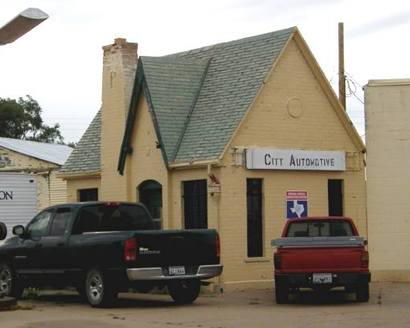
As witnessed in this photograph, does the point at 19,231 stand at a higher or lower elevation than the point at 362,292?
higher

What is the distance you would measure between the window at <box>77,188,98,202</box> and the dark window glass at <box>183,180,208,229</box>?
14.6 feet

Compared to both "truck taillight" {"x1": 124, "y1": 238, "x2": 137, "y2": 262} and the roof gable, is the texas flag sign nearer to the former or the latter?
"truck taillight" {"x1": 124, "y1": 238, "x2": 137, "y2": 262}

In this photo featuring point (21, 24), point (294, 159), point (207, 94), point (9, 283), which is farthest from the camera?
point (207, 94)

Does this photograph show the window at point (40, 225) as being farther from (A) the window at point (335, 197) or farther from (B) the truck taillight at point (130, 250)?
(A) the window at point (335, 197)

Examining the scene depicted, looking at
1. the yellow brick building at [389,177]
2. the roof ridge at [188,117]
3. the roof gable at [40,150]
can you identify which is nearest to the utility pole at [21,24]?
the roof ridge at [188,117]

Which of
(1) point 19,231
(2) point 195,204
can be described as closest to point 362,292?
(2) point 195,204

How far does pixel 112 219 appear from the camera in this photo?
736 inches

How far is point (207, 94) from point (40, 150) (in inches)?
796

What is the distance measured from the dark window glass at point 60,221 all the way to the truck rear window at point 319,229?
4349 millimetres

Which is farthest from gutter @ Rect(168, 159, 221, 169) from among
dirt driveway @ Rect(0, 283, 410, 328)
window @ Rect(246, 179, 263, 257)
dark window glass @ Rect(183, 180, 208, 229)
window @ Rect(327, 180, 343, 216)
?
window @ Rect(327, 180, 343, 216)

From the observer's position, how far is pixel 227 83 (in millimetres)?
23609

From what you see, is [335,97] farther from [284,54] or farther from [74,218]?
[74,218]

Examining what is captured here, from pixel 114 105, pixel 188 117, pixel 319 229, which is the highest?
pixel 114 105

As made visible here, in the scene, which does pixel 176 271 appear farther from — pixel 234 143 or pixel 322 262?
pixel 234 143
